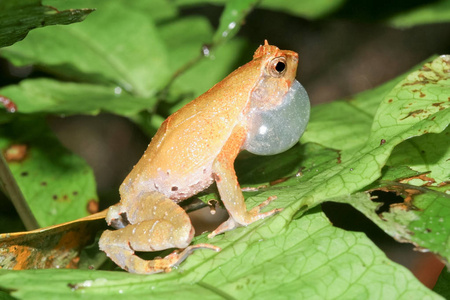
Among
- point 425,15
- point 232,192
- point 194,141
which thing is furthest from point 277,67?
point 425,15

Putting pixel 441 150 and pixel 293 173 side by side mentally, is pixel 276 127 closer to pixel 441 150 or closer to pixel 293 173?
pixel 293 173

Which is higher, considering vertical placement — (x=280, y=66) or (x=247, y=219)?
(x=280, y=66)

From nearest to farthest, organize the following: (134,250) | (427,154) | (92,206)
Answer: (134,250)
(427,154)
(92,206)

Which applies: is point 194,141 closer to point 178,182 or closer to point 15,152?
point 178,182

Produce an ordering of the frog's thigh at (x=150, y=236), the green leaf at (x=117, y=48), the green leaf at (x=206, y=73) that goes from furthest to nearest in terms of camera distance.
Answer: the green leaf at (x=206, y=73) → the green leaf at (x=117, y=48) → the frog's thigh at (x=150, y=236)

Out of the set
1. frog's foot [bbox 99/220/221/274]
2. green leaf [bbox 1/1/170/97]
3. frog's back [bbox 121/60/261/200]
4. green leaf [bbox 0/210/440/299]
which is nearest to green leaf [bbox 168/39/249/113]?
green leaf [bbox 1/1/170/97]

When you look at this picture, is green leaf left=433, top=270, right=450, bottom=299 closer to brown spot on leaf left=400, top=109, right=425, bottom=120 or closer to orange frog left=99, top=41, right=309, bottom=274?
brown spot on leaf left=400, top=109, right=425, bottom=120

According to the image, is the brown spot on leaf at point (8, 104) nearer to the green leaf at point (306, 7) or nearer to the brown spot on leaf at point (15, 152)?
the brown spot on leaf at point (15, 152)

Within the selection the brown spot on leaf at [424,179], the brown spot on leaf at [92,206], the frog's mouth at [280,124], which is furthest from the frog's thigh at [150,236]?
the brown spot on leaf at [424,179]
